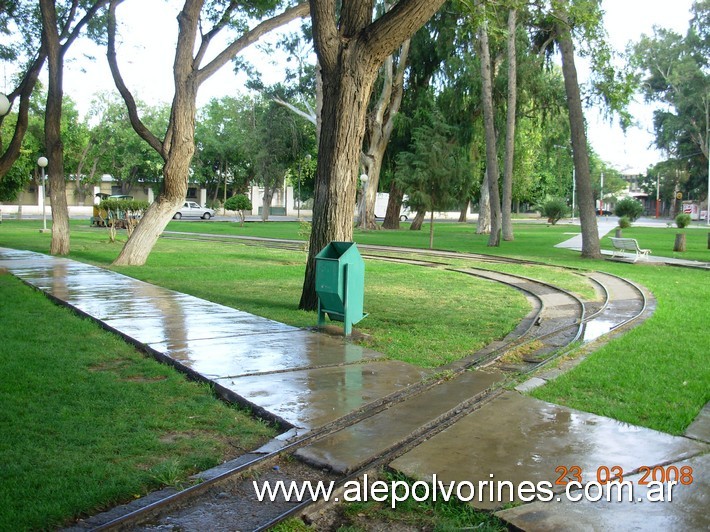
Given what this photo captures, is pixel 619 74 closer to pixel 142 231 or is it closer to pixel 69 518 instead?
pixel 142 231

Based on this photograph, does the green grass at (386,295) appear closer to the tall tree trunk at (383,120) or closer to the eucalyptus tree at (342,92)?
the eucalyptus tree at (342,92)

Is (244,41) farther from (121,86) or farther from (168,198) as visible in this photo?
(168,198)

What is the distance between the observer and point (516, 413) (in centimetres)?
535

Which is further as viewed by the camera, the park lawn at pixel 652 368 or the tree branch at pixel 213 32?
the tree branch at pixel 213 32

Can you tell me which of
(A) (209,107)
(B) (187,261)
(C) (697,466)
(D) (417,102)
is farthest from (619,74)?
(A) (209,107)

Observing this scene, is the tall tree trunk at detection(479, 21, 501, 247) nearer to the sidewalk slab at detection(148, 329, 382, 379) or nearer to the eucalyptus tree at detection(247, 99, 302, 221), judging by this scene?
the sidewalk slab at detection(148, 329, 382, 379)

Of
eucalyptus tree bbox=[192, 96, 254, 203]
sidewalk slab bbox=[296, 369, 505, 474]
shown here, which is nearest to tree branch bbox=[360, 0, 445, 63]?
sidewalk slab bbox=[296, 369, 505, 474]

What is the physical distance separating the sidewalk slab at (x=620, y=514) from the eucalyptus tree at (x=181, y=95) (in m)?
14.1

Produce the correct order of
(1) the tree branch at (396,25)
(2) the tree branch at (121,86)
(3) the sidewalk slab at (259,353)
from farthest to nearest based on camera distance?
(2) the tree branch at (121,86), (1) the tree branch at (396,25), (3) the sidewalk slab at (259,353)

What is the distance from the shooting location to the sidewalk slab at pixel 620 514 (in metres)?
3.45

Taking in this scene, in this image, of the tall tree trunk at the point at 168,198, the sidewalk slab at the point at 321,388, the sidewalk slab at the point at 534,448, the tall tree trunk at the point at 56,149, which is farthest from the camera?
the tall tree trunk at the point at 56,149

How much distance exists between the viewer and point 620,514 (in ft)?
11.8

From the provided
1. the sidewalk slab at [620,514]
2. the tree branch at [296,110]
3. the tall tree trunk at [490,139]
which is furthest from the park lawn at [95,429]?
the tree branch at [296,110]
